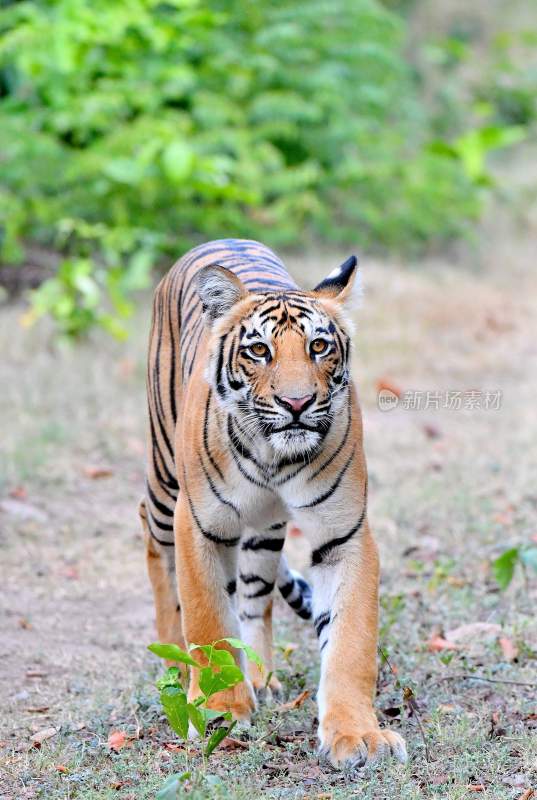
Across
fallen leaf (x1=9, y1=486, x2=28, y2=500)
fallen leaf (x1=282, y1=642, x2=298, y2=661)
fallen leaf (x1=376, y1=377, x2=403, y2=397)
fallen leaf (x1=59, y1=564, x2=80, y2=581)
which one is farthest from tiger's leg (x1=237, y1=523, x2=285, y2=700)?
fallen leaf (x1=376, y1=377, x2=403, y2=397)

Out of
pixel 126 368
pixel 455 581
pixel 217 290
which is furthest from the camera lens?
pixel 126 368

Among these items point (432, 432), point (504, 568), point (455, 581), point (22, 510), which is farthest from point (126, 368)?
point (504, 568)

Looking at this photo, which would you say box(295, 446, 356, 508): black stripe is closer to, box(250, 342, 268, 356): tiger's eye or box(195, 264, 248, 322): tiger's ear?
box(250, 342, 268, 356): tiger's eye

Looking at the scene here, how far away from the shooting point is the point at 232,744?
3.46 m

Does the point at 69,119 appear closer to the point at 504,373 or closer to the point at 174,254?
the point at 174,254

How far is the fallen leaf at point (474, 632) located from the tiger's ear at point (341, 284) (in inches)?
56.5

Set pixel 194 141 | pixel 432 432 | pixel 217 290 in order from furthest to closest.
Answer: pixel 194 141
pixel 432 432
pixel 217 290

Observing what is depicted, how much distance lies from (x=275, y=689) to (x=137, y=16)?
Result: 5.80 metres

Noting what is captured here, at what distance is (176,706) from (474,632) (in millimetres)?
1585

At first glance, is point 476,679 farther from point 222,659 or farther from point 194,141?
point 194,141

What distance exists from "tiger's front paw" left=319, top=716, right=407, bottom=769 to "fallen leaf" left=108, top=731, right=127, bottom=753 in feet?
1.91

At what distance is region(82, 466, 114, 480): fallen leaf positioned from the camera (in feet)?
21.3

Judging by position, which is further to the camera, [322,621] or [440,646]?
[440,646]

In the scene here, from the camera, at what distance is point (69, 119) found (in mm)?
8828
